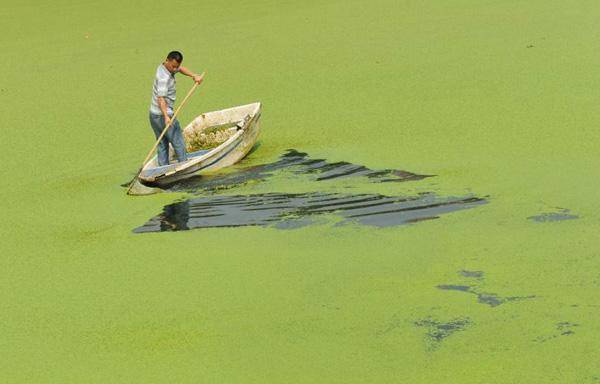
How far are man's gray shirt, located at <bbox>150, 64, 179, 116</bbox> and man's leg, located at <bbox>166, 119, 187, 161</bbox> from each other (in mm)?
117

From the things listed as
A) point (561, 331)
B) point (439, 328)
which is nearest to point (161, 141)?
point (439, 328)

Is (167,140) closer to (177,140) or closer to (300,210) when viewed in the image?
(177,140)

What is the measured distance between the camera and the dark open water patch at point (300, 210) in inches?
276

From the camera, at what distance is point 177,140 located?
854cm

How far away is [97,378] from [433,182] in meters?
3.45

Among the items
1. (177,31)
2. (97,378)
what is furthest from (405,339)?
(177,31)

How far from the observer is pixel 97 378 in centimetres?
491

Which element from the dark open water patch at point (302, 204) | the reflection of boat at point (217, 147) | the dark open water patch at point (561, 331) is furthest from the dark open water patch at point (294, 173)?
the dark open water patch at point (561, 331)

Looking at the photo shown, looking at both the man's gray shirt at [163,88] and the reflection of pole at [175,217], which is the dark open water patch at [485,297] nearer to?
the reflection of pole at [175,217]

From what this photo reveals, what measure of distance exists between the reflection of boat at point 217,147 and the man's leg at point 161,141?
0.06 meters

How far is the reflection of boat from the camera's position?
8047 millimetres

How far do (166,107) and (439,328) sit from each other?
12.5 ft

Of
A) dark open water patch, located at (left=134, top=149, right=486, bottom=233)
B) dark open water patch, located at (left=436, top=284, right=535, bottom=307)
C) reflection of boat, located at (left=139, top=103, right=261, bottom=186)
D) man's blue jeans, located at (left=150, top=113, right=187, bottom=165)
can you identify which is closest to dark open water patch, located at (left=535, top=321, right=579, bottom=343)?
dark open water patch, located at (left=436, top=284, right=535, bottom=307)

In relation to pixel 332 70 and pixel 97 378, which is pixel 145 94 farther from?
pixel 97 378
